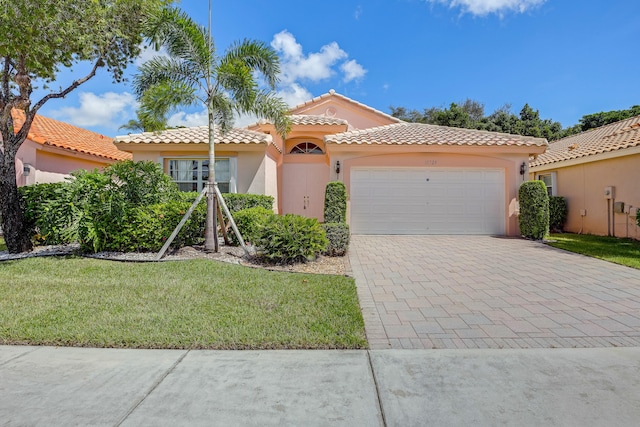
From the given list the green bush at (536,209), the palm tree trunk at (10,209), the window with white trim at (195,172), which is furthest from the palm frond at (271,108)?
the green bush at (536,209)

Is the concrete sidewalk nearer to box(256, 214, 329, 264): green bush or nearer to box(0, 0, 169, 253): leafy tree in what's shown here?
box(256, 214, 329, 264): green bush

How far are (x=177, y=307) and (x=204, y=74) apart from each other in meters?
6.12

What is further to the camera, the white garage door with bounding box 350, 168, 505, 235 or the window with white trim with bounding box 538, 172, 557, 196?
the window with white trim with bounding box 538, 172, 557, 196

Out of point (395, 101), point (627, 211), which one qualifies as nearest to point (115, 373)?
point (627, 211)

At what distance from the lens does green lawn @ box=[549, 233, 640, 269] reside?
784cm

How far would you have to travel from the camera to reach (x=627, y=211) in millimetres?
11609

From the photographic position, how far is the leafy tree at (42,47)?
704cm

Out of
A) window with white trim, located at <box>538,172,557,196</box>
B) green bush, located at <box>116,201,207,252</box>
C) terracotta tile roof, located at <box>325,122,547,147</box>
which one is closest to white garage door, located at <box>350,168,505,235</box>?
terracotta tile roof, located at <box>325,122,547,147</box>

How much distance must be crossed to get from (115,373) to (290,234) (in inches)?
174

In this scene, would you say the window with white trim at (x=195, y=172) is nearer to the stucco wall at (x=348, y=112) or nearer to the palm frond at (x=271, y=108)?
the palm frond at (x=271, y=108)

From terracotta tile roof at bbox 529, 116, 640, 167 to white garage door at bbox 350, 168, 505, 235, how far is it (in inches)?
157

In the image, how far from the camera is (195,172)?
1302 cm

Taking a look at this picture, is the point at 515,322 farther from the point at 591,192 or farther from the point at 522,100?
the point at 522,100

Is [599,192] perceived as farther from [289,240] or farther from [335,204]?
[289,240]
